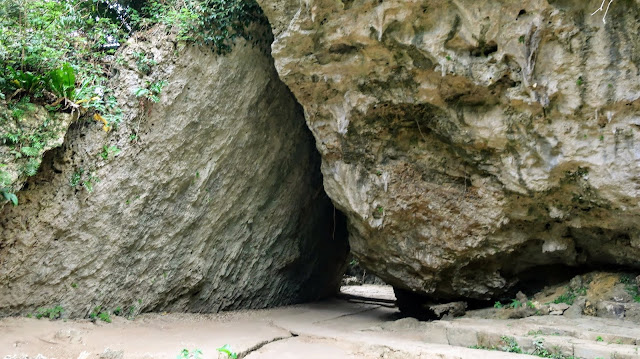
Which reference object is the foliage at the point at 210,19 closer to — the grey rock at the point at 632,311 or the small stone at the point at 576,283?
the small stone at the point at 576,283

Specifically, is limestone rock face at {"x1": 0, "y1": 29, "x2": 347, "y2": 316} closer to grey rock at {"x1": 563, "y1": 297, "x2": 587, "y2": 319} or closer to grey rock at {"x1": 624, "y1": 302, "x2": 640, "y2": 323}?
grey rock at {"x1": 563, "y1": 297, "x2": 587, "y2": 319}

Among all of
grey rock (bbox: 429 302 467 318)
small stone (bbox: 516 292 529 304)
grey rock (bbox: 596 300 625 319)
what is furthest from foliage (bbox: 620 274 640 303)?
grey rock (bbox: 429 302 467 318)

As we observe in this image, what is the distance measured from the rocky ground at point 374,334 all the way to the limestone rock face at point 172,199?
57 centimetres

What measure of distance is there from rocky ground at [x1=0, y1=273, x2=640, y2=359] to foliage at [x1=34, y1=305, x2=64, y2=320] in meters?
0.21

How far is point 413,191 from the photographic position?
7.75 metres

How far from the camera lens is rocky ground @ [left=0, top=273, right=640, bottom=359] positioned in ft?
16.2

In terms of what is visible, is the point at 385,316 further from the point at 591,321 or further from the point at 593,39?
the point at 593,39

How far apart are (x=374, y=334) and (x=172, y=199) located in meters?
4.23

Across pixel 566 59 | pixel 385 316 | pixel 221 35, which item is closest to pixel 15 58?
pixel 221 35

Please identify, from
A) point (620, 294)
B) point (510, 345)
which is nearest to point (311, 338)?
point (510, 345)

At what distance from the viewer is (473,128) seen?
6695mm

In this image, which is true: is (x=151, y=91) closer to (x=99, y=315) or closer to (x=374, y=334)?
(x=99, y=315)

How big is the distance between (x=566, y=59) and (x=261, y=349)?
5.86m

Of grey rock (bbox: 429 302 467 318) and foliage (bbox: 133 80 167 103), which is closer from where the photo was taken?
foliage (bbox: 133 80 167 103)
